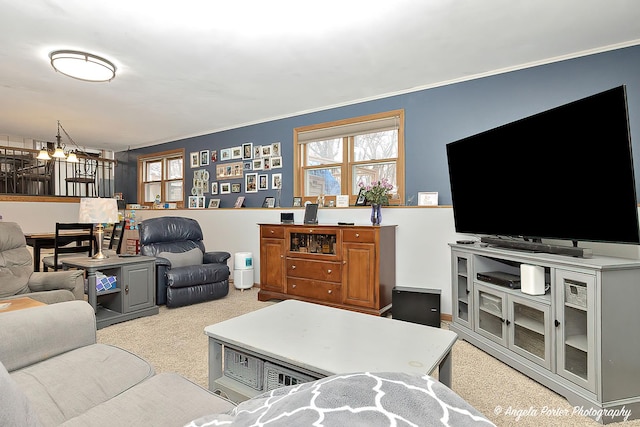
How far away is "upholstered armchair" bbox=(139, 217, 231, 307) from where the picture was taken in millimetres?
3844

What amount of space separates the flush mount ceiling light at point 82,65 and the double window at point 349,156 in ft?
7.54

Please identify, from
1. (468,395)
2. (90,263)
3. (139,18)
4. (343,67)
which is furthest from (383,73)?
(90,263)

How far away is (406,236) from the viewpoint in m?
3.75

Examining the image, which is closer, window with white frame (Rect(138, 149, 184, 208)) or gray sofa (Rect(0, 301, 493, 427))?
gray sofa (Rect(0, 301, 493, 427))

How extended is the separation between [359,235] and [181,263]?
230 centimetres

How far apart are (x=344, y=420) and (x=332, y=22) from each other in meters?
2.58

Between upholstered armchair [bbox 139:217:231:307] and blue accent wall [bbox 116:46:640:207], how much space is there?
1349mm

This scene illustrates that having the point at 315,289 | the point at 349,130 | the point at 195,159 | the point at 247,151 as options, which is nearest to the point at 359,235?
the point at 315,289

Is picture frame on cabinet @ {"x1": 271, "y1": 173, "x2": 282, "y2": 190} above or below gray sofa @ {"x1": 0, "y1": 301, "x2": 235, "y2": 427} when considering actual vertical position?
above

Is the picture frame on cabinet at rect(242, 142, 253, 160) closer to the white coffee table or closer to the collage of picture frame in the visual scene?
the collage of picture frame

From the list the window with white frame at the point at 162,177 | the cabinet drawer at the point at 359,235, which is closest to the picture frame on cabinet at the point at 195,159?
the window with white frame at the point at 162,177

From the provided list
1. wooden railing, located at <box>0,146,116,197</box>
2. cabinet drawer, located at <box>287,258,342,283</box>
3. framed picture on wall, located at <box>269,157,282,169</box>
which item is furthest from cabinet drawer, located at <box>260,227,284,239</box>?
wooden railing, located at <box>0,146,116,197</box>

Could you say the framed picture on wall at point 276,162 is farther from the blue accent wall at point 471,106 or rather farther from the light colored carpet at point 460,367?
the light colored carpet at point 460,367

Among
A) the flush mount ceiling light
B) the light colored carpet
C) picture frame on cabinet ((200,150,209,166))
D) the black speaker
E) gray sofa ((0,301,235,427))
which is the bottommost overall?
the light colored carpet
